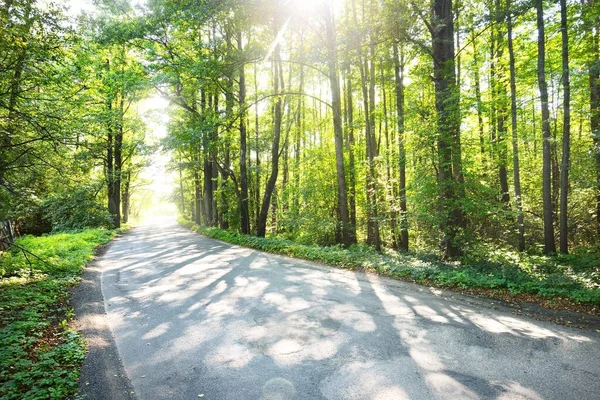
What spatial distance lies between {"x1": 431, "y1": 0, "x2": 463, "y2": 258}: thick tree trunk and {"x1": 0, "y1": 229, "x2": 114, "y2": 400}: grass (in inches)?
354

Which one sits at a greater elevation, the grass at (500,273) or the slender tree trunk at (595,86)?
the slender tree trunk at (595,86)

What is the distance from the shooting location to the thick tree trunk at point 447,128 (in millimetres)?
8913

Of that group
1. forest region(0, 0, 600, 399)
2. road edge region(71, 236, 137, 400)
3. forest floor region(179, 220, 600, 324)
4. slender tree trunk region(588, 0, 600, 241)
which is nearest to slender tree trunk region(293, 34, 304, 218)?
forest region(0, 0, 600, 399)

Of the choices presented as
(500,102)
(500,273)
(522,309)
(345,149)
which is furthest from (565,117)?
(345,149)

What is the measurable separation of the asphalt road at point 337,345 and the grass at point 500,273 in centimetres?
74

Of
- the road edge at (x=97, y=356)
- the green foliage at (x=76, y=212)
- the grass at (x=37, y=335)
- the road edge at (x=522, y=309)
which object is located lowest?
the road edge at (x=522, y=309)

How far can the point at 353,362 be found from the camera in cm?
408

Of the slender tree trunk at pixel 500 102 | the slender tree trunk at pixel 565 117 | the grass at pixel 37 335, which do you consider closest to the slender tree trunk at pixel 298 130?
the slender tree trunk at pixel 500 102

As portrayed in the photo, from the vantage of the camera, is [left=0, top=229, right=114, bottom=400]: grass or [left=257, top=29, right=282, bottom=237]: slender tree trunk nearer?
[left=0, top=229, right=114, bottom=400]: grass

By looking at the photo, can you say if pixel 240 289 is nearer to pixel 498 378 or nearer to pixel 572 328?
pixel 498 378

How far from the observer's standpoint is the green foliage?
2168 centimetres

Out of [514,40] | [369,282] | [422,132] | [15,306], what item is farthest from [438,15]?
[15,306]

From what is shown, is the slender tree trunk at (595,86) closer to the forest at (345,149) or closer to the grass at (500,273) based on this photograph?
the forest at (345,149)

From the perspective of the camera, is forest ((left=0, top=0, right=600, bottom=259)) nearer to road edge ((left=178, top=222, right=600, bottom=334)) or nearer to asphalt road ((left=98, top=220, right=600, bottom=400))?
road edge ((left=178, top=222, right=600, bottom=334))
